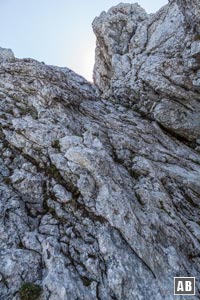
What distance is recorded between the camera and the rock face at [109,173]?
30.9 ft

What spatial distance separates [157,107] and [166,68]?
12.8 feet

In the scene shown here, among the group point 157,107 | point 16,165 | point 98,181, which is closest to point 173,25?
point 157,107

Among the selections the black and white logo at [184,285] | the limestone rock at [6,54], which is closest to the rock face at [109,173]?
the black and white logo at [184,285]

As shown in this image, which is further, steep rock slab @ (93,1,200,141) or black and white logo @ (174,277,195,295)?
steep rock slab @ (93,1,200,141)

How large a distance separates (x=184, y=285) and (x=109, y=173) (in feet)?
21.9

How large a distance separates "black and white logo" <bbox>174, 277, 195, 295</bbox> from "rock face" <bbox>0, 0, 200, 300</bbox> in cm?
26

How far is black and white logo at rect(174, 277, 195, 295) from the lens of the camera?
9.28 metres

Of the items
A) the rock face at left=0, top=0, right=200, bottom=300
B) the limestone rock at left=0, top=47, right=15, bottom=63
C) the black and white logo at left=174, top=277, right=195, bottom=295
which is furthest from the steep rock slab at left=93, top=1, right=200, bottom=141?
the limestone rock at left=0, top=47, right=15, bottom=63

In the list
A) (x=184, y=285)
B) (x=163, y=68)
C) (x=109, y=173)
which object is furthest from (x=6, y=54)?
(x=184, y=285)

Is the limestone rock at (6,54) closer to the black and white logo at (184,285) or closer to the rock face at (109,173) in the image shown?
the rock face at (109,173)

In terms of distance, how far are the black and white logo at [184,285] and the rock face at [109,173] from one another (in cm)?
26

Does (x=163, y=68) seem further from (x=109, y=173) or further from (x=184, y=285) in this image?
(x=184, y=285)

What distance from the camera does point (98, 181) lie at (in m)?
12.9

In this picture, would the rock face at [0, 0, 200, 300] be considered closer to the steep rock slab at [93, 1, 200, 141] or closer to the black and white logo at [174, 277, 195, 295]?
the steep rock slab at [93, 1, 200, 141]
